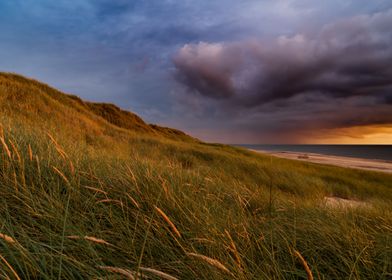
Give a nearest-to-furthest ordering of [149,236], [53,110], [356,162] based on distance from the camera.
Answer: [149,236], [53,110], [356,162]

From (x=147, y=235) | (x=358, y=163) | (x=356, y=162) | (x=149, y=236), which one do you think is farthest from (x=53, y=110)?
(x=356, y=162)

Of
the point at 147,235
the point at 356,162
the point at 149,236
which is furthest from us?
the point at 356,162

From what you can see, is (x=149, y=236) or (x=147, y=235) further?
(x=149, y=236)

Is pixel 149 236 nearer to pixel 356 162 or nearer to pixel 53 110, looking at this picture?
pixel 53 110

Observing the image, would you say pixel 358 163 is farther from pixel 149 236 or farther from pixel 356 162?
pixel 149 236

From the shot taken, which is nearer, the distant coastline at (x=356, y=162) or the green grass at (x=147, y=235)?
the green grass at (x=147, y=235)

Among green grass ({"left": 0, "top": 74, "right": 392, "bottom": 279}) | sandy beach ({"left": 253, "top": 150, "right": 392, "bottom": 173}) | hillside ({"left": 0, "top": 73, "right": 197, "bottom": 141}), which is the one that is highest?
hillside ({"left": 0, "top": 73, "right": 197, "bottom": 141})

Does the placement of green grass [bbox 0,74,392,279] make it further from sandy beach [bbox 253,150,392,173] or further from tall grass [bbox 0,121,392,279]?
sandy beach [bbox 253,150,392,173]

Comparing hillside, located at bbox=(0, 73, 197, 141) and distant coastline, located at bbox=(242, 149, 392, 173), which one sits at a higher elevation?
hillside, located at bbox=(0, 73, 197, 141)

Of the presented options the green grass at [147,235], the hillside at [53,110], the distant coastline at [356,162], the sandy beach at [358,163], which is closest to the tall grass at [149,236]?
the green grass at [147,235]

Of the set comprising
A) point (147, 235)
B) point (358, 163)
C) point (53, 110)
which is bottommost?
point (358, 163)

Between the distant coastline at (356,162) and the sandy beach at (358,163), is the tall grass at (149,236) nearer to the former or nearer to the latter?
the distant coastline at (356,162)

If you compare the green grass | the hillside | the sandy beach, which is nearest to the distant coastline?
the sandy beach

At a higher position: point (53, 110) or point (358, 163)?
point (53, 110)
